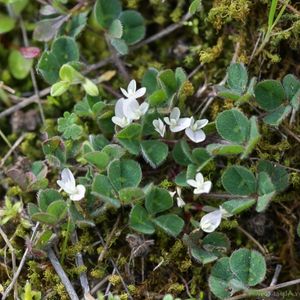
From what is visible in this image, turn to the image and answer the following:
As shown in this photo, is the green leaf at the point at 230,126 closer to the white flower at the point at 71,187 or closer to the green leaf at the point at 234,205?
the green leaf at the point at 234,205

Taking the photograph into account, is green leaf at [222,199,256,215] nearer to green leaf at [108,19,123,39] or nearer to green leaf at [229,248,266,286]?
green leaf at [229,248,266,286]

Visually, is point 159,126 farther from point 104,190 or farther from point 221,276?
point 221,276

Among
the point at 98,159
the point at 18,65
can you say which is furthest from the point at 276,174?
the point at 18,65

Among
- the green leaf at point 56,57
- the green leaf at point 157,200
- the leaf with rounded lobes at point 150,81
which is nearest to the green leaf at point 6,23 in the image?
the green leaf at point 56,57

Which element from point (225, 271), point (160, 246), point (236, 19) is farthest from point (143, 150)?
point (236, 19)

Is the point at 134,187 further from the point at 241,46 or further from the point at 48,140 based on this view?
the point at 241,46

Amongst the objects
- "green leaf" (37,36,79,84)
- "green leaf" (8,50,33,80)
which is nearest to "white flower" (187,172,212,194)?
"green leaf" (37,36,79,84)
